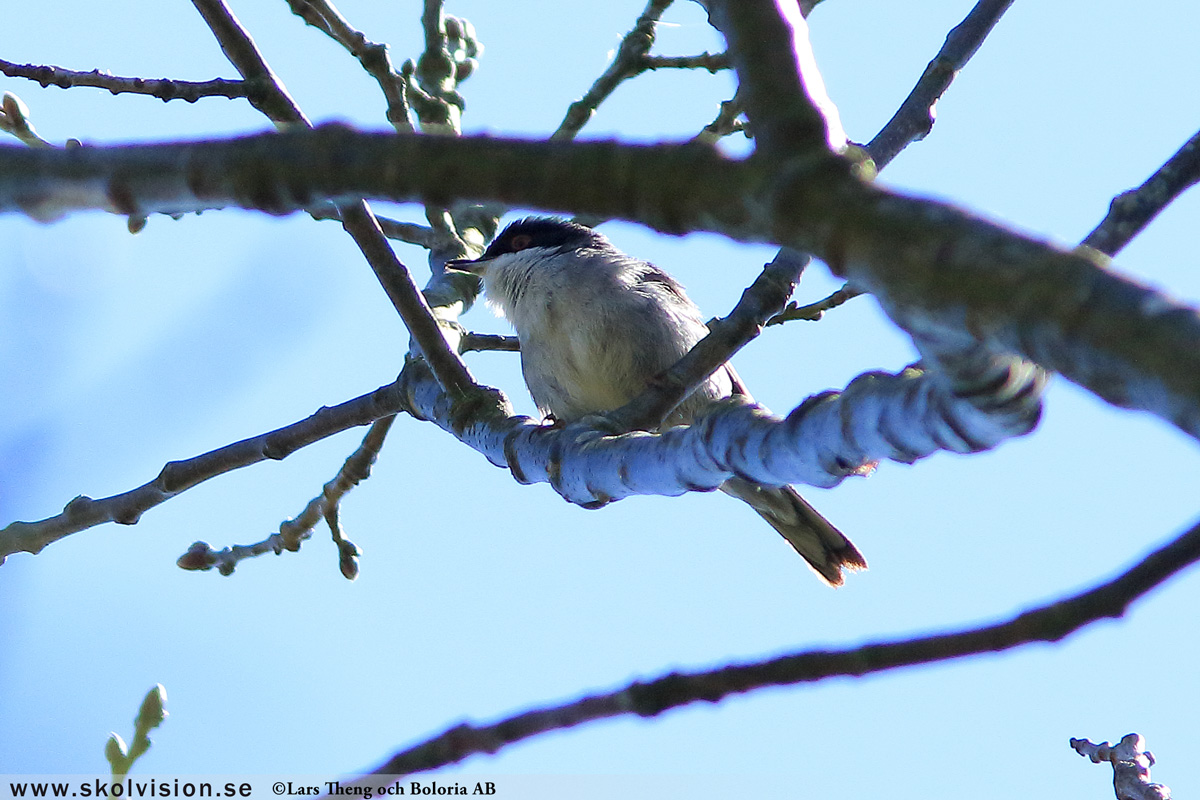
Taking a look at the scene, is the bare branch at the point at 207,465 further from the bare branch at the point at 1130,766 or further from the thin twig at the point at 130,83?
the bare branch at the point at 1130,766

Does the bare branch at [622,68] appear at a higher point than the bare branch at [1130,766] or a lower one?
higher

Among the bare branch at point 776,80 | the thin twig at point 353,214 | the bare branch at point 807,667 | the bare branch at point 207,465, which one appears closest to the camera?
the bare branch at point 807,667

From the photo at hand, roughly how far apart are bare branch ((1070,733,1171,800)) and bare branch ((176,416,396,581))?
3.09 m

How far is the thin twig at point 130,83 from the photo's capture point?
3.36 metres

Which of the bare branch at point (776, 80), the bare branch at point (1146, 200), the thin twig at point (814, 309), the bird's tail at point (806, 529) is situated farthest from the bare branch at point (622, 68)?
the bare branch at point (776, 80)

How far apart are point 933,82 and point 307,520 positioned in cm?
324

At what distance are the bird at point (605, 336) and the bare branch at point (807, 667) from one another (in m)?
3.73

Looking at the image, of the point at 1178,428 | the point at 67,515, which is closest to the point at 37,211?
the point at 1178,428

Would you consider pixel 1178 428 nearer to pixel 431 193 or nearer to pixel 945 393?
pixel 945 393

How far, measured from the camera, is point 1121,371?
3.51 ft

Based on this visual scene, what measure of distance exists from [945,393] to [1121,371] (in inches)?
27.9

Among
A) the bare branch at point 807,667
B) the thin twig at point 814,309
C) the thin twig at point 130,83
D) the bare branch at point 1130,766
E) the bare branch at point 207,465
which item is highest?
the thin twig at point 130,83

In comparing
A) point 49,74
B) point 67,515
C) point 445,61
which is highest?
point 445,61

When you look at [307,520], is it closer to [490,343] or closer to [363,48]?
[490,343]
